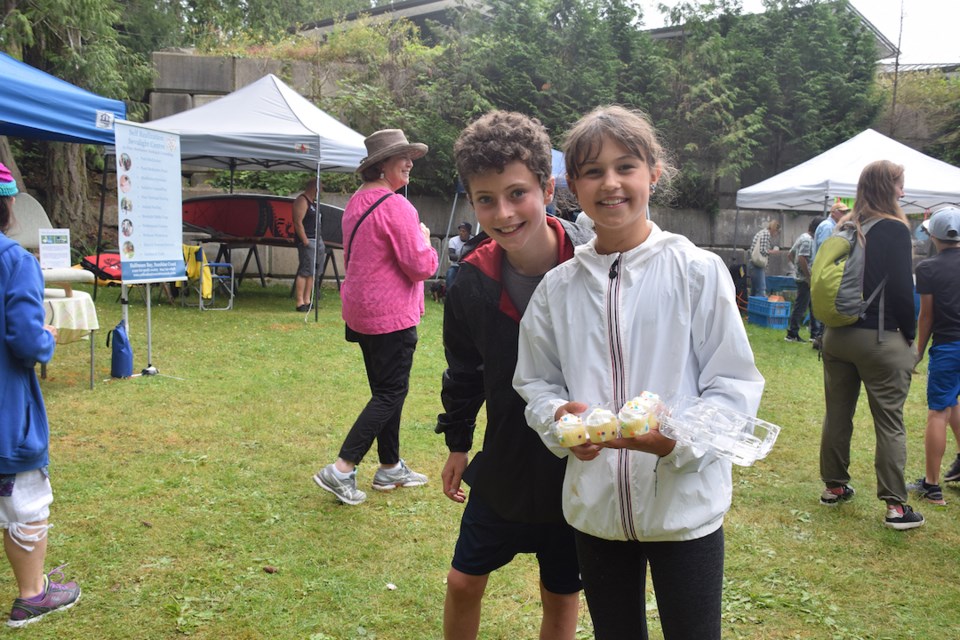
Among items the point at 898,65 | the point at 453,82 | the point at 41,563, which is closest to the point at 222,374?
the point at 41,563

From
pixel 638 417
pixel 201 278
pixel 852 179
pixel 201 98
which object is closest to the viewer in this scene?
pixel 638 417

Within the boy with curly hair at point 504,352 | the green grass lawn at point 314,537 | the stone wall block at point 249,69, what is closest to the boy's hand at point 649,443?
the boy with curly hair at point 504,352

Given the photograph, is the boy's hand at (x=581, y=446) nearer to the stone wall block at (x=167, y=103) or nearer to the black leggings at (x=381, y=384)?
the black leggings at (x=381, y=384)

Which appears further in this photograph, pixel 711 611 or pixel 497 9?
pixel 497 9

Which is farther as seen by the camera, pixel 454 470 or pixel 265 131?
pixel 265 131

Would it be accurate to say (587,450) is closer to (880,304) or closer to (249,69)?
(880,304)

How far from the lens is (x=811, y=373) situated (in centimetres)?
885

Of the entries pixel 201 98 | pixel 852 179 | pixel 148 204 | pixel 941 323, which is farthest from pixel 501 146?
pixel 201 98

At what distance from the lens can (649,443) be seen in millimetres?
1550

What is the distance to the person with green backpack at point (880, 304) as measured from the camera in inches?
160

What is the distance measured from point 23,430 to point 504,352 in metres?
1.90

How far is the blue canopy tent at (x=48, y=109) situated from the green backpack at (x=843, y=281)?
5.88m

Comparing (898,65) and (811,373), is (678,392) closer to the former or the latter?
(811,373)

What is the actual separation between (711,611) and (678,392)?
53 centimetres
